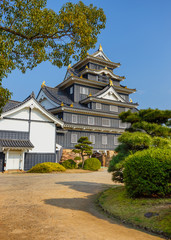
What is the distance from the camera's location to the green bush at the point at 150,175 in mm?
6793

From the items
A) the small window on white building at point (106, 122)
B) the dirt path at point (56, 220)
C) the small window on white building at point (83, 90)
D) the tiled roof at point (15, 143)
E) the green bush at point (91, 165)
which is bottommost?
the green bush at point (91, 165)

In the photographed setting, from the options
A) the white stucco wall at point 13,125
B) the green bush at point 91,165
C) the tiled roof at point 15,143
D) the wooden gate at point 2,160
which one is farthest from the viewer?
the green bush at point 91,165

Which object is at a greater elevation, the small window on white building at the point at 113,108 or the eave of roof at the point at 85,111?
the small window on white building at the point at 113,108

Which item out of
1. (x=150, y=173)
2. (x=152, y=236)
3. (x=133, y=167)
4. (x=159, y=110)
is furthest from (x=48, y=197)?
(x=159, y=110)

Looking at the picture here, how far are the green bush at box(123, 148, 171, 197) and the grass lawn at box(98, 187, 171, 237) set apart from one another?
1.07ft

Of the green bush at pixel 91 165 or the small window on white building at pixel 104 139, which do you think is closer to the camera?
the green bush at pixel 91 165

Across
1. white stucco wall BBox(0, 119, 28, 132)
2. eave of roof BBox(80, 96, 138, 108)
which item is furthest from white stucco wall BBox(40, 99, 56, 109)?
white stucco wall BBox(0, 119, 28, 132)

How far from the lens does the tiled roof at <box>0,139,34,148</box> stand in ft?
62.4

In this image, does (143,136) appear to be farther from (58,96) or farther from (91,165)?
(58,96)

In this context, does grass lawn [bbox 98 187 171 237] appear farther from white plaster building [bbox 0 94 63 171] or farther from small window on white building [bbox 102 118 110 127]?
small window on white building [bbox 102 118 110 127]

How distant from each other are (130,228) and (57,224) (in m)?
1.98

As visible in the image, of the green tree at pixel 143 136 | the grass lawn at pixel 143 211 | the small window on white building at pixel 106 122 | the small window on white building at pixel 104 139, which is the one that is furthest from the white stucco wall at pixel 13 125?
the grass lawn at pixel 143 211

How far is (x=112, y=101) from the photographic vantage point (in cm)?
3312

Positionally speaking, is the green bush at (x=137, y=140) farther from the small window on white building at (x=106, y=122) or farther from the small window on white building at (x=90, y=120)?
the small window on white building at (x=106, y=122)
